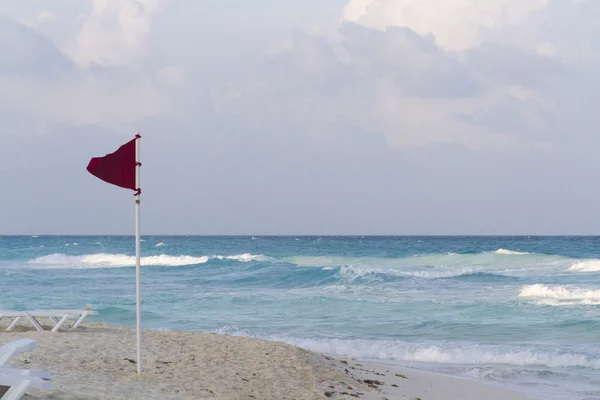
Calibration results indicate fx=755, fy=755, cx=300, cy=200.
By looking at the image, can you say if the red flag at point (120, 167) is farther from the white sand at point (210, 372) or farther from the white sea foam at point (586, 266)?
the white sea foam at point (586, 266)

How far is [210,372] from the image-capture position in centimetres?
984

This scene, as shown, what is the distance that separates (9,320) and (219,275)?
78.8ft

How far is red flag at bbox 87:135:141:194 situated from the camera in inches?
336

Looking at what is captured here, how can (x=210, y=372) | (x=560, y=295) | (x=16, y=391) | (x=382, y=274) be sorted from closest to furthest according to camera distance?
(x=16, y=391), (x=210, y=372), (x=560, y=295), (x=382, y=274)

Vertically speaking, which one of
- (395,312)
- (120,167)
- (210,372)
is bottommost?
(395,312)

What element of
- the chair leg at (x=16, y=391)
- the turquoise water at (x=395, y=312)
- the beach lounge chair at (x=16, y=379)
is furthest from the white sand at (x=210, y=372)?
the turquoise water at (x=395, y=312)

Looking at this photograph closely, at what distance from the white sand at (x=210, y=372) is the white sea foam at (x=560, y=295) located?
1277cm

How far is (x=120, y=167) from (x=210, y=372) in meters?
3.02

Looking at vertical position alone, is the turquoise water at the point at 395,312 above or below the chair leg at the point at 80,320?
below

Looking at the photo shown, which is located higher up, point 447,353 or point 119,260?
point 119,260

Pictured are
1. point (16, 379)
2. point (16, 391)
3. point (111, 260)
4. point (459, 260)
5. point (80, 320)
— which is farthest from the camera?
point (111, 260)

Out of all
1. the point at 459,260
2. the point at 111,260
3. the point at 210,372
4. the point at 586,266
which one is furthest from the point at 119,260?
the point at 210,372

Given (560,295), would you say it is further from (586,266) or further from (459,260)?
(459,260)

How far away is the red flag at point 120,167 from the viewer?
8.52 meters
